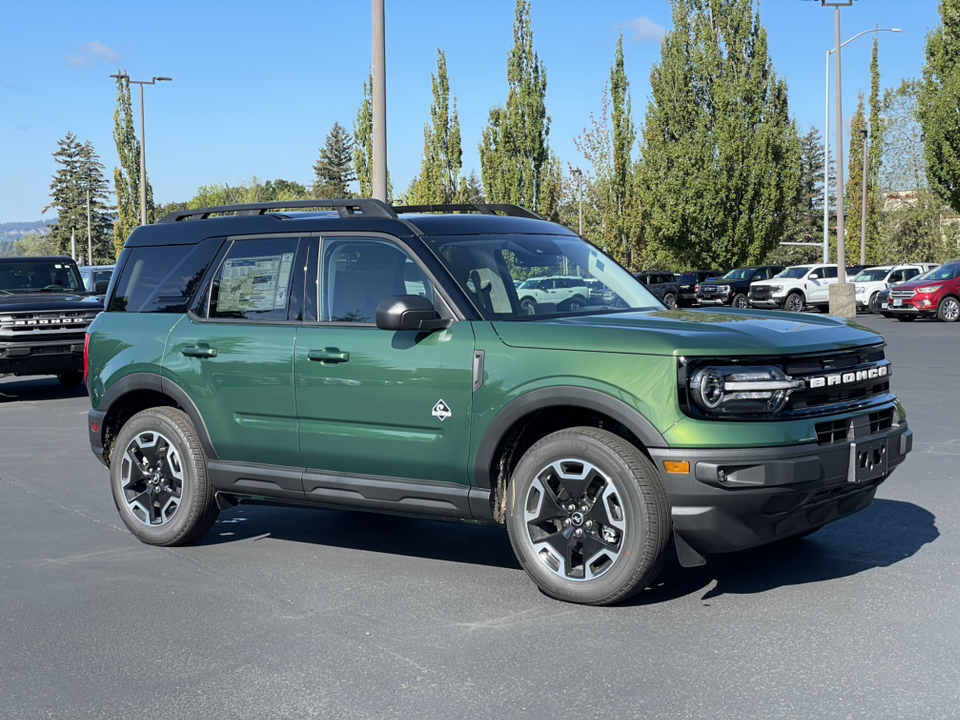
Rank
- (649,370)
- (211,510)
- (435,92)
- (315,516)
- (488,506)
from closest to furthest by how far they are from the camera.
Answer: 1. (649,370)
2. (488,506)
3. (211,510)
4. (315,516)
5. (435,92)

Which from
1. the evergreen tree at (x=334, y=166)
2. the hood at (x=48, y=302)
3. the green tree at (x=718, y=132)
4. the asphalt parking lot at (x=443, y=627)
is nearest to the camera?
the asphalt parking lot at (x=443, y=627)

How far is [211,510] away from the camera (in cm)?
660

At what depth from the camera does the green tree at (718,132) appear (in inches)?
1984

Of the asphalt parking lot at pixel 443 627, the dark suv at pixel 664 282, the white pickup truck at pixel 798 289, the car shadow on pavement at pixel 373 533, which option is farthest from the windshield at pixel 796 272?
the car shadow on pavement at pixel 373 533

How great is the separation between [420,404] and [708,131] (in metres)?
47.4

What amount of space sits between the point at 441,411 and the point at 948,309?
29.1 meters

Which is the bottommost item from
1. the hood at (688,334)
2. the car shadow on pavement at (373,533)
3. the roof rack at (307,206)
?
the car shadow on pavement at (373,533)

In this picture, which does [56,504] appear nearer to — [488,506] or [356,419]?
[356,419]

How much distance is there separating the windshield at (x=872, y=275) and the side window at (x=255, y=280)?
1492 inches

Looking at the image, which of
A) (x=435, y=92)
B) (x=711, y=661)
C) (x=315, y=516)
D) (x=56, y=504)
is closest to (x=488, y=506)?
(x=711, y=661)

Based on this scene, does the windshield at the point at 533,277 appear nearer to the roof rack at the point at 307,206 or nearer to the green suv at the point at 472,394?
the green suv at the point at 472,394

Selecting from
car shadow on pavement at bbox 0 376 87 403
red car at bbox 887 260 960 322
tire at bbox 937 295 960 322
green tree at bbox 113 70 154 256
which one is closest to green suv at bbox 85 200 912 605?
car shadow on pavement at bbox 0 376 87 403

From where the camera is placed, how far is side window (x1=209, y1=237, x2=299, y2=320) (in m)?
6.28

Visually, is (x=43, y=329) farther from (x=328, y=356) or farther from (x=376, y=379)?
(x=376, y=379)
